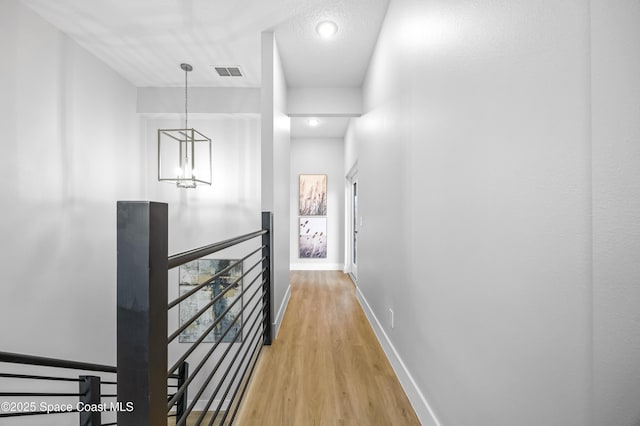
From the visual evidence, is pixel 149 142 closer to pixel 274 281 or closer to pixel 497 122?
pixel 274 281

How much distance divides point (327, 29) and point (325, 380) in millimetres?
2852

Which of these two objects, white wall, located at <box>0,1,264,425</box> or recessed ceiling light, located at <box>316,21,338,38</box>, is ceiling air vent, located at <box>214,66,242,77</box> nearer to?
white wall, located at <box>0,1,264,425</box>

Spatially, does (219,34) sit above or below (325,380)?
above

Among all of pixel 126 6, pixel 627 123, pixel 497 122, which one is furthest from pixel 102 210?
pixel 627 123

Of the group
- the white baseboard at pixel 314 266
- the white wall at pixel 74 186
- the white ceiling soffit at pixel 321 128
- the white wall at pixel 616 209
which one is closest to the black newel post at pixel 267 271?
the white wall at pixel 74 186

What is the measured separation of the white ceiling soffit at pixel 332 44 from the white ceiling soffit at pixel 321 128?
1188 mm

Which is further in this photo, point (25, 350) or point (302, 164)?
point (302, 164)

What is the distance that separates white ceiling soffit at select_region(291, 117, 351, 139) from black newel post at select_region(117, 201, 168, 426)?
4272 millimetres

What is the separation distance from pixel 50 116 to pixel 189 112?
162 cm

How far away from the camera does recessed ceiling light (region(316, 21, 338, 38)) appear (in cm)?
242

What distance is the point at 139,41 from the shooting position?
285cm

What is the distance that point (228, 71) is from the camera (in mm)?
3457

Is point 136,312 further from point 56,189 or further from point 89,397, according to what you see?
point 56,189

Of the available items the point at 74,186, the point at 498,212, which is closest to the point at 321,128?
the point at 74,186
